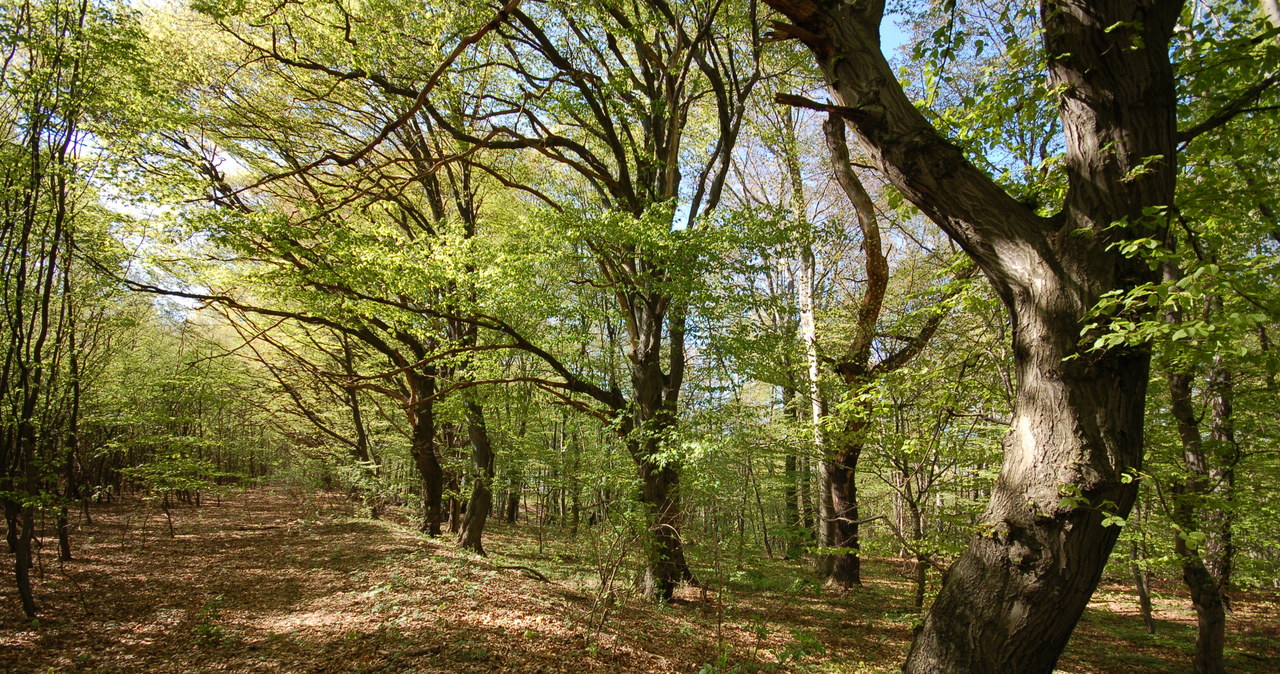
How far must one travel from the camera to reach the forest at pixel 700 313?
2.35 metres

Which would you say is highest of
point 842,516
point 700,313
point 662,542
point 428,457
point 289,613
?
point 700,313

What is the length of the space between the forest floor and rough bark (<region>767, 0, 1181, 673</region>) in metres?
1.95

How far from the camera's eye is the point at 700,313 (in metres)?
7.02

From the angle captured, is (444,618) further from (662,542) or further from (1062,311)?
(1062,311)

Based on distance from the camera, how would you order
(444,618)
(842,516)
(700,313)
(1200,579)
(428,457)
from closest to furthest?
1. (1200,579)
2. (444,618)
3. (700,313)
4. (842,516)
5. (428,457)

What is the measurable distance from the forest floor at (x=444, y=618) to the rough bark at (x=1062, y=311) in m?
1.95

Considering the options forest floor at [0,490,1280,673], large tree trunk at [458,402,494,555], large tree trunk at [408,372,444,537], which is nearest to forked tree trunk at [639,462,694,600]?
forest floor at [0,490,1280,673]

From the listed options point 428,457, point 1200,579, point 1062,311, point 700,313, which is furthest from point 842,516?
point 428,457

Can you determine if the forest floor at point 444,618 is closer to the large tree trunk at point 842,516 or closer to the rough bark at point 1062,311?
the large tree trunk at point 842,516

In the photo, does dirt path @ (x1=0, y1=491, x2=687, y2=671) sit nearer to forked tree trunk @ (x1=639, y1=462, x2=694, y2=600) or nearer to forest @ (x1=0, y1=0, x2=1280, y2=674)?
forest @ (x1=0, y1=0, x2=1280, y2=674)

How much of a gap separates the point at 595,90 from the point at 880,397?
257 inches

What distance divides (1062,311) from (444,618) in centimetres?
643

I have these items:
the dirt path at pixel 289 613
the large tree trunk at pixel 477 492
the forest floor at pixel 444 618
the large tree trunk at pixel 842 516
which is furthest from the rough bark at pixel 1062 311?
the large tree trunk at pixel 477 492

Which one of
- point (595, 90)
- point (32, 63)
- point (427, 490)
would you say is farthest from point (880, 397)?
point (427, 490)
